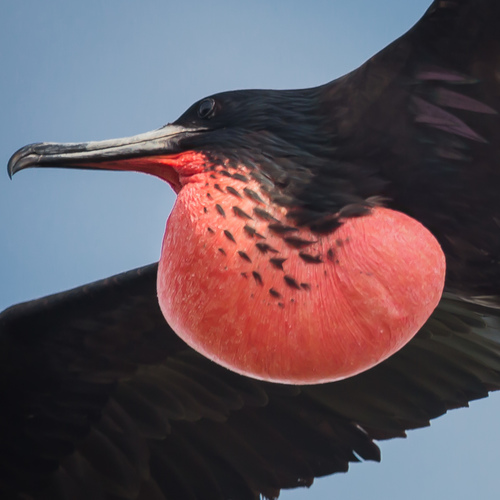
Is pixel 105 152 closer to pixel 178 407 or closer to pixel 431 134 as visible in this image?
pixel 431 134

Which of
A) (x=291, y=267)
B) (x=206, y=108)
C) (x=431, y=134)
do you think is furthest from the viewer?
(x=206, y=108)

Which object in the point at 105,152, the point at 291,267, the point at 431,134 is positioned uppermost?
the point at 105,152

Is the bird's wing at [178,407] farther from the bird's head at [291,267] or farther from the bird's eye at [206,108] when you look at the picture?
the bird's head at [291,267]

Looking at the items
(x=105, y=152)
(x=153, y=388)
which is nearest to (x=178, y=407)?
(x=153, y=388)

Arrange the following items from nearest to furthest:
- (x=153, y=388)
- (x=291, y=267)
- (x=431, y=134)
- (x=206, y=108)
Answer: (x=291, y=267), (x=431, y=134), (x=206, y=108), (x=153, y=388)

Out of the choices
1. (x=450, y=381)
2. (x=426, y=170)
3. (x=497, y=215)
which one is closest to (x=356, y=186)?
(x=426, y=170)

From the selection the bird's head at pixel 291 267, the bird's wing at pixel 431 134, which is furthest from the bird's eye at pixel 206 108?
the bird's wing at pixel 431 134

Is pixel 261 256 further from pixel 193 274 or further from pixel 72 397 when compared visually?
pixel 72 397
